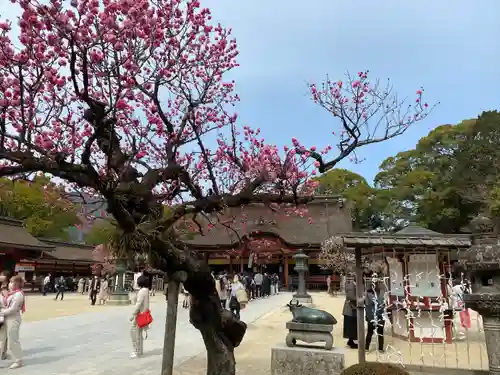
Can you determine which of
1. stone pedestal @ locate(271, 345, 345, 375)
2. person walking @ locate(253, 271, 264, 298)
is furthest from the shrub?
person walking @ locate(253, 271, 264, 298)

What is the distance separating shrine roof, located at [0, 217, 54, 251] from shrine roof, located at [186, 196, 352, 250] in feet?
37.0

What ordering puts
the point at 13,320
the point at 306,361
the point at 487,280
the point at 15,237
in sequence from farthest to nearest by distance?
the point at 15,237 → the point at 13,320 → the point at 306,361 → the point at 487,280

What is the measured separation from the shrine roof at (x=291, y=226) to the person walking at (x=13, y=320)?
73.1 ft

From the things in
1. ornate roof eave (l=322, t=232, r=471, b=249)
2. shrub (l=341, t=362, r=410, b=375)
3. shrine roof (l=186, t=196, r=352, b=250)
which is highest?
shrine roof (l=186, t=196, r=352, b=250)

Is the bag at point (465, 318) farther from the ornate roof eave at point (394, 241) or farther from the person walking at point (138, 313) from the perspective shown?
the person walking at point (138, 313)

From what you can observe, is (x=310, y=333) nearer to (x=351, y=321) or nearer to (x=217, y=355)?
(x=217, y=355)

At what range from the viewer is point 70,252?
36000 millimetres

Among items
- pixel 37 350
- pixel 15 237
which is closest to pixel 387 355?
pixel 37 350

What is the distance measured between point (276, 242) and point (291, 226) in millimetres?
4129

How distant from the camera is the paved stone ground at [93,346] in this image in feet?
24.9

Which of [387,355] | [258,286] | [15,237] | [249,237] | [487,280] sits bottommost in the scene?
[387,355]

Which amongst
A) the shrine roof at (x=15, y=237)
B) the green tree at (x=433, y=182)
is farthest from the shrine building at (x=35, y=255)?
the green tree at (x=433, y=182)

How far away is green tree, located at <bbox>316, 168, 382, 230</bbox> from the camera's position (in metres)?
44.1

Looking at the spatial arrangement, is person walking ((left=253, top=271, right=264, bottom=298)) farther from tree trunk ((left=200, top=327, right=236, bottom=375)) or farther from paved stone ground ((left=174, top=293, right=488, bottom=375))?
tree trunk ((left=200, top=327, right=236, bottom=375))
